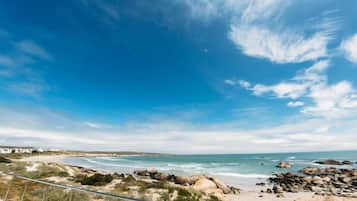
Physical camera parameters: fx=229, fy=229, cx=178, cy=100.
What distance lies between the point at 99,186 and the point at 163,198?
4.38m

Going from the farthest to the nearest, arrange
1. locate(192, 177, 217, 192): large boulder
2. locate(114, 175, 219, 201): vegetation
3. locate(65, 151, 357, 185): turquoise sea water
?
1. locate(65, 151, 357, 185): turquoise sea water
2. locate(192, 177, 217, 192): large boulder
3. locate(114, 175, 219, 201): vegetation

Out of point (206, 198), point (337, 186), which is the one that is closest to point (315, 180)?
point (337, 186)

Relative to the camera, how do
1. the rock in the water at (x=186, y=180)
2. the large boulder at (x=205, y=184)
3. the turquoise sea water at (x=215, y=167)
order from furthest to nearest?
the turquoise sea water at (x=215, y=167) → the rock in the water at (x=186, y=180) → the large boulder at (x=205, y=184)

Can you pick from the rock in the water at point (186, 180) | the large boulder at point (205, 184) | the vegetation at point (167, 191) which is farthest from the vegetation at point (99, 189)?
the rock in the water at point (186, 180)

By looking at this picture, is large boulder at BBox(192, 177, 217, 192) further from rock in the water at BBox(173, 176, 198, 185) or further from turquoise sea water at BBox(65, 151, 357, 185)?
turquoise sea water at BBox(65, 151, 357, 185)

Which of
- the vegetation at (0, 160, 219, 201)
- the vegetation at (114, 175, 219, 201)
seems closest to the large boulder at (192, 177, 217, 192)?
the vegetation at (0, 160, 219, 201)

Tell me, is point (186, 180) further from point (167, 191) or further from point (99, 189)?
point (99, 189)

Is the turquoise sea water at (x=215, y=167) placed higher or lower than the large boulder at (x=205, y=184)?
lower

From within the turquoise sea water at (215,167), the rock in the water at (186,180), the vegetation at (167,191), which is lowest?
the turquoise sea water at (215,167)

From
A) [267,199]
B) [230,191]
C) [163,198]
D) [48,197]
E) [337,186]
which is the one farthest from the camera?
[337,186]

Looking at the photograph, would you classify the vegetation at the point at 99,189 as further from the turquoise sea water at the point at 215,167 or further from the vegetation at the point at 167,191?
the turquoise sea water at the point at 215,167

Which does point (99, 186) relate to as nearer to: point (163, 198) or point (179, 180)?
point (163, 198)

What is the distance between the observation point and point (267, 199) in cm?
1969

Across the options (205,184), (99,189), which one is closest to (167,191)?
(99,189)
